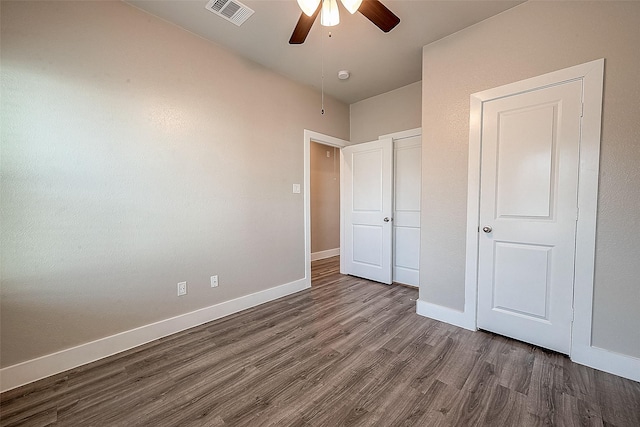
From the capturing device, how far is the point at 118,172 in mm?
1998

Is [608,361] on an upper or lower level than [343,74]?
lower

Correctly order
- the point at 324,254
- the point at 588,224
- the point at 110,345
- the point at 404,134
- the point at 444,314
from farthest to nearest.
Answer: the point at 324,254 < the point at 404,134 < the point at 444,314 < the point at 110,345 < the point at 588,224

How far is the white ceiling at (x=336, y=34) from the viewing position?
204 cm

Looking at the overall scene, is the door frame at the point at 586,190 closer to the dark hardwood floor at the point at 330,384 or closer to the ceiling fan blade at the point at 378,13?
the dark hardwood floor at the point at 330,384

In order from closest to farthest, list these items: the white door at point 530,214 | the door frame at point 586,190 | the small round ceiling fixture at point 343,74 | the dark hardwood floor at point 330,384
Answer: the dark hardwood floor at point 330,384 < the door frame at point 586,190 < the white door at point 530,214 < the small round ceiling fixture at point 343,74

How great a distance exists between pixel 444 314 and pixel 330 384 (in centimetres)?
145

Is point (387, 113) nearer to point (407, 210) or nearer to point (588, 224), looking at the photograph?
point (407, 210)

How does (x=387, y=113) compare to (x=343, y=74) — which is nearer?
(x=343, y=74)

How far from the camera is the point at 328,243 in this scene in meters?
5.48

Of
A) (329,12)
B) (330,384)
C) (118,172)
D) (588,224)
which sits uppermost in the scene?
(329,12)

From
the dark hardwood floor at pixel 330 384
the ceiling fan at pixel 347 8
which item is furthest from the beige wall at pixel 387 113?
the dark hardwood floor at pixel 330 384

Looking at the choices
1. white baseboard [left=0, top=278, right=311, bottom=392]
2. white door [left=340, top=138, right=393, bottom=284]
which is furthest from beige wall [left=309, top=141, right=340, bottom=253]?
white baseboard [left=0, top=278, right=311, bottom=392]

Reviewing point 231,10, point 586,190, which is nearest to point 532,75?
point 586,190

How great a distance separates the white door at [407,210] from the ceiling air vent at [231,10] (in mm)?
2362
